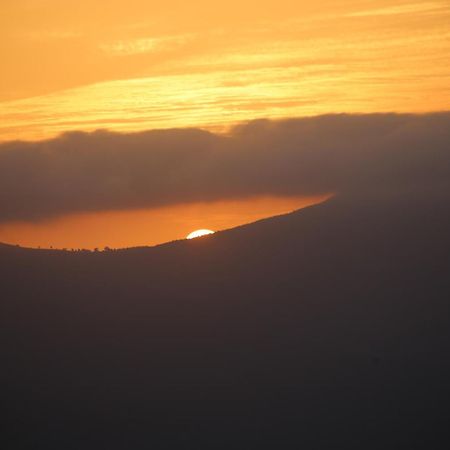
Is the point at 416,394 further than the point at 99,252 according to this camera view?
No

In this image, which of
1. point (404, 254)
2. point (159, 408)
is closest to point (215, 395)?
point (159, 408)

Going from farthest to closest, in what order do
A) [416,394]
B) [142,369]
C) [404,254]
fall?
[404,254] < [142,369] < [416,394]

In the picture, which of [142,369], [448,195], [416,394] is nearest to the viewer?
[416,394]

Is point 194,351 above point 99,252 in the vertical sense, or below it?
below

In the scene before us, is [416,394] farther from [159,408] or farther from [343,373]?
[159,408]

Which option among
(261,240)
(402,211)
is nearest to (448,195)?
(402,211)

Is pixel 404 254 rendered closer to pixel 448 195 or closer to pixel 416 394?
pixel 448 195
